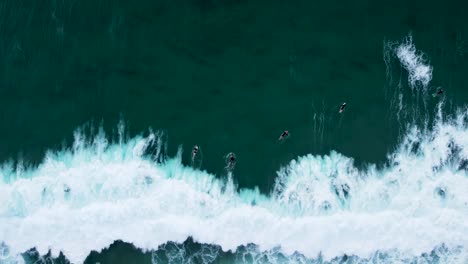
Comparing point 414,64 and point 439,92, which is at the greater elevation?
point 414,64

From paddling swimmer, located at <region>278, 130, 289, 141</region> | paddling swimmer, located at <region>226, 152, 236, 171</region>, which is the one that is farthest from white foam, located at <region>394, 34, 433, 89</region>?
paddling swimmer, located at <region>226, 152, 236, 171</region>

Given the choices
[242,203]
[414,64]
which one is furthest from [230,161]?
[414,64]

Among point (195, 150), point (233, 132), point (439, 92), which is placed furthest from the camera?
point (439, 92)

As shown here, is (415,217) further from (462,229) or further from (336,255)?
(336,255)

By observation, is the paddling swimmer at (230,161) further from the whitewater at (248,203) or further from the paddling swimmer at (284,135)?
the paddling swimmer at (284,135)

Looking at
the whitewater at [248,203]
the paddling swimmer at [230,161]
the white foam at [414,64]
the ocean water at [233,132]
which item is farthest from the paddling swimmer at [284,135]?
the white foam at [414,64]

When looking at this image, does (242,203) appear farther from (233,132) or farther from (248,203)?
(233,132)
